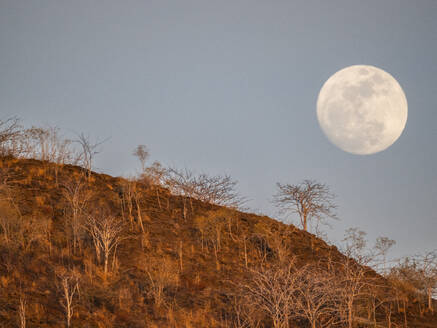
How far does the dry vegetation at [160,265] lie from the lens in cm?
1566

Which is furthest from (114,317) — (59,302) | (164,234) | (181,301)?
(164,234)

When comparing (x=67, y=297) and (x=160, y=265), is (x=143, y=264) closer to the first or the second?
(x=160, y=265)

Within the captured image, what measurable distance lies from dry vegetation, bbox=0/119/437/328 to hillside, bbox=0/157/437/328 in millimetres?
81

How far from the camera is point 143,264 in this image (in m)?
21.0

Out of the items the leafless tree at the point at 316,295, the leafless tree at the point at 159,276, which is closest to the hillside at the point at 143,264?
the leafless tree at the point at 159,276

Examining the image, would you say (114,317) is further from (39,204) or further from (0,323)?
(39,204)

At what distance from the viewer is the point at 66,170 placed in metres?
30.4

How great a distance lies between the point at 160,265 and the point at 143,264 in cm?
93

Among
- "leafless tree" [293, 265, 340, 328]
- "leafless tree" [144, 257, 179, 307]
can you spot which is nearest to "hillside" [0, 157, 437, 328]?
"leafless tree" [144, 257, 179, 307]

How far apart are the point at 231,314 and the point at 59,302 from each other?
7.59 metres

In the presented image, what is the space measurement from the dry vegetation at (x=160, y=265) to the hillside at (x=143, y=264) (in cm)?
8

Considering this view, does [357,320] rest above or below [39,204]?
below

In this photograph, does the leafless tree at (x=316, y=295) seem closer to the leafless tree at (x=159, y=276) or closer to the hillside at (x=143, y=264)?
the hillside at (x=143, y=264)

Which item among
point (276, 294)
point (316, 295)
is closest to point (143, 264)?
point (276, 294)
